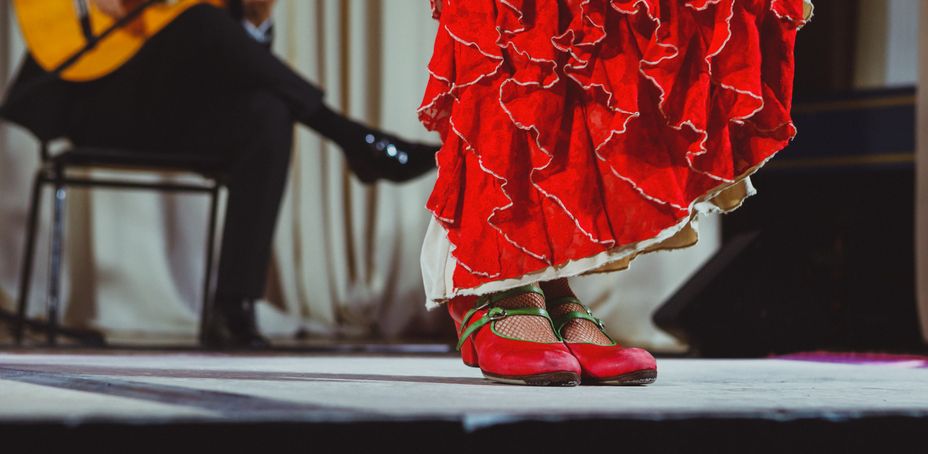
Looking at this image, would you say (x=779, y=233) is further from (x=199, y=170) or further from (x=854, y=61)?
(x=854, y=61)

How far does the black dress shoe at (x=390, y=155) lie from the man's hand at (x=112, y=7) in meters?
0.50

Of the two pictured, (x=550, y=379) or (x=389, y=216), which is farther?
(x=389, y=216)

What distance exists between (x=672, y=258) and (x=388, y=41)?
105cm

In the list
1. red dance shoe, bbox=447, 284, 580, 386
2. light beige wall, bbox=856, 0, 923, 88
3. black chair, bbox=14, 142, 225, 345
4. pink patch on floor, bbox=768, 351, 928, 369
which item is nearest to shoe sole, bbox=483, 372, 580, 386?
red dance shoe, bbox=447, 284, 580, 386

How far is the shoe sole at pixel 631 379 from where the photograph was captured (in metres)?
0.86

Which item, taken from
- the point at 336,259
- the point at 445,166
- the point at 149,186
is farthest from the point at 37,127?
the point at 445,166

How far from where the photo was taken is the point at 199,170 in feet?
6.59

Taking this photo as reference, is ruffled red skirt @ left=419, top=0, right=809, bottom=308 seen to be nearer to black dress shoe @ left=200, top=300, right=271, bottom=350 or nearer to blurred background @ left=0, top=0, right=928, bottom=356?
black dress shoe @ left=200, top=300, right=271, bottom=350

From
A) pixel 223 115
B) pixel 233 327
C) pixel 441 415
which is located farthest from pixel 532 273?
pixel 223 115

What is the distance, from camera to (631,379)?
86cm

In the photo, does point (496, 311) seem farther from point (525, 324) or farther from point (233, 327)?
point (233, 327)

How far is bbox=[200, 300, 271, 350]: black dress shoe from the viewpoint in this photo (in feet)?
6.02

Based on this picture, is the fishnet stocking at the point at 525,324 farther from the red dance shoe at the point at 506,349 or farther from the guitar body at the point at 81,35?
the guitar body at the point at 81,35

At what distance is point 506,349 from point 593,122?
215 mm
